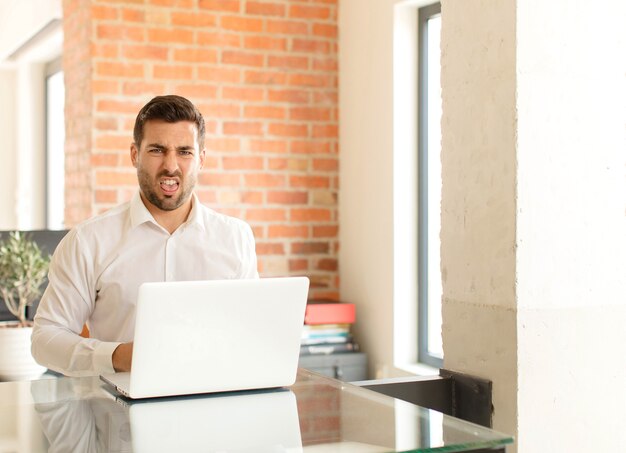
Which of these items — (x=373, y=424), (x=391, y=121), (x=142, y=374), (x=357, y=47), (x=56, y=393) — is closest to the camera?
(x=373, y=424)

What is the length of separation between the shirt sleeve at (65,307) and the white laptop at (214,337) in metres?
0.65

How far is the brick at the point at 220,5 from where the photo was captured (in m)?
4.54

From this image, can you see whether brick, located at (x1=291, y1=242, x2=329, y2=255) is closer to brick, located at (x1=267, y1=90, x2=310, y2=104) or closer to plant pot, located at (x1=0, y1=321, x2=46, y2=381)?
brick, located at (x1=267, y1=90, x2=310, y2=104)

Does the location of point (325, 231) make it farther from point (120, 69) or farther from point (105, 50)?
point (105, 50)

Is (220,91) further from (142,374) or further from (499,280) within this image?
(142,374)

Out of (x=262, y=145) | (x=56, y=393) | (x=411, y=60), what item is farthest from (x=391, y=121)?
(x=56, y=393)

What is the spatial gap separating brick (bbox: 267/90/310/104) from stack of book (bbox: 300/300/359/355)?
3.38 feet

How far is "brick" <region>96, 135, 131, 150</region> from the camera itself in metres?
4.38

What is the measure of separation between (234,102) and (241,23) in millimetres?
392

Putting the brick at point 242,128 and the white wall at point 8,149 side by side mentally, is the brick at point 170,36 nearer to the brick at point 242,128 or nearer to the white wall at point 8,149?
the brick at point 242,128

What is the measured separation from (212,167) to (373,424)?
9.97ft
